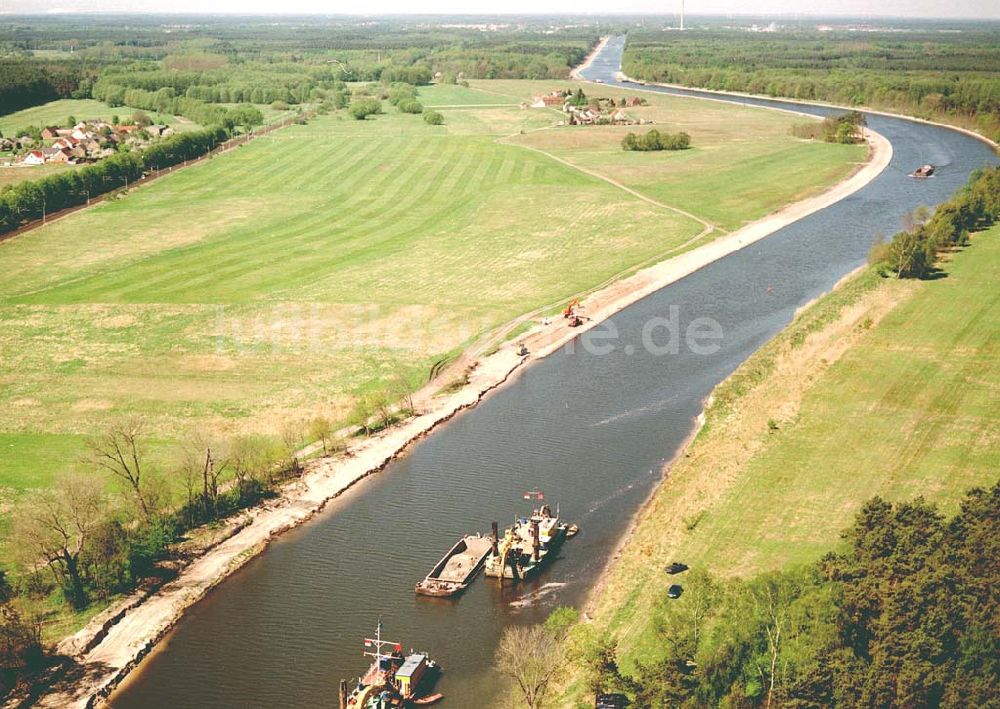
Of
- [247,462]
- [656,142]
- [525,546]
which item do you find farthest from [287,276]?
[656,142]

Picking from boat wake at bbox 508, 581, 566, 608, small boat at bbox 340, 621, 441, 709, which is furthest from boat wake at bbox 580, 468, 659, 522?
small boat at bbox 340, 621, 441, 709

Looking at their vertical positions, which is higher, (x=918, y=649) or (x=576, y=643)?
(x=918, y=649)

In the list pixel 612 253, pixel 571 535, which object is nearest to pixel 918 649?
pixel 571 535

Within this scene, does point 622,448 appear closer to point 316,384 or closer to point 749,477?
point 749,477

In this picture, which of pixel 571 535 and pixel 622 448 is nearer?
pixel 571 535

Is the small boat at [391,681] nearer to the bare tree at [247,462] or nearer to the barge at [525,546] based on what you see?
the barge at [525,546]

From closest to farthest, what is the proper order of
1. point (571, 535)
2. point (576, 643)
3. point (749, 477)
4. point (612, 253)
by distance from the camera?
point (576, 643)
point (571, 535)
point (749, 477)
point (612, 253)

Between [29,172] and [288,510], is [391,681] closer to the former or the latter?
[288,510]
